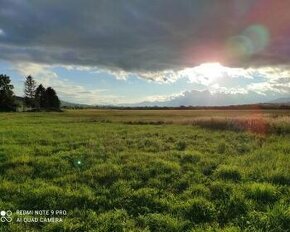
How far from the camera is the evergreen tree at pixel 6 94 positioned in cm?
12375

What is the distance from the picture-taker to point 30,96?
153 meters

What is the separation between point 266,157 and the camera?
17141 millimetres

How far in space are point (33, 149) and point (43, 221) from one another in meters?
12.5

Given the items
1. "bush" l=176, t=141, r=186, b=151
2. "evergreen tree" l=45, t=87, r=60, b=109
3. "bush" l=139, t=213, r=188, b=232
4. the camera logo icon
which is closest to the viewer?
"bush" l=139, t=213, r=188, b=232

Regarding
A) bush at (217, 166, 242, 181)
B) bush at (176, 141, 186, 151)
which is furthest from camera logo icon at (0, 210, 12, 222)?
bush at (176, 141, 186, 151)

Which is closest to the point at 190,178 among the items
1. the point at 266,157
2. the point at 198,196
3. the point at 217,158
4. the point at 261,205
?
the point at 198,196

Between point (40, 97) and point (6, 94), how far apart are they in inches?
807

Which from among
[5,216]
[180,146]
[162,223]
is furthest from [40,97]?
[162,223]

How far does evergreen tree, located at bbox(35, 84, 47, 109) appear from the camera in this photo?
143 m

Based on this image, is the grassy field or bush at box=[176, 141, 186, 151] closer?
the grassy field

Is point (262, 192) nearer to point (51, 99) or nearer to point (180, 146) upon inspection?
point (180, 146)

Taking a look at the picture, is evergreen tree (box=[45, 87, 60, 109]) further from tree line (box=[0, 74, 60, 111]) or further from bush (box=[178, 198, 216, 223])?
bush (box=[178, 198, 216, 223])

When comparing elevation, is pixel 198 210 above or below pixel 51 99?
below

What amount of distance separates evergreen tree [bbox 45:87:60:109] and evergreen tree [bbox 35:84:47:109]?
1.45 meters
